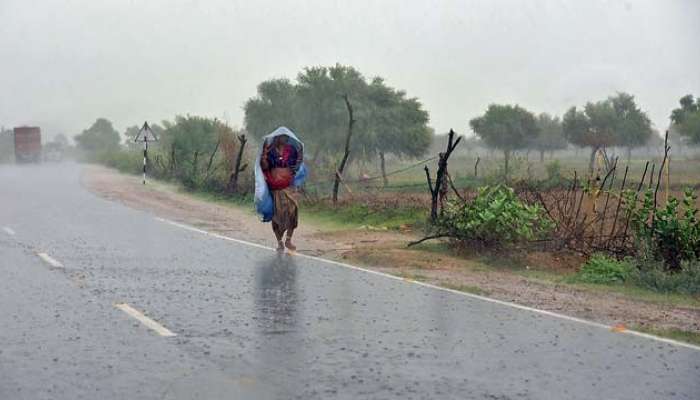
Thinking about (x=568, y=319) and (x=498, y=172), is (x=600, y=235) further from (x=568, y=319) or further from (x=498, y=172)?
(x=498, y=172)

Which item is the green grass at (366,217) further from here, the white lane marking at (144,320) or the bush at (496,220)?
the white lane marking at (144,320)

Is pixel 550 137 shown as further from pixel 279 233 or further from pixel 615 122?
pixel 279 233

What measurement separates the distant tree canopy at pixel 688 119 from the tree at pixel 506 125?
12.5 m

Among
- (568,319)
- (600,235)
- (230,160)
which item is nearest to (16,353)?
(568,319)

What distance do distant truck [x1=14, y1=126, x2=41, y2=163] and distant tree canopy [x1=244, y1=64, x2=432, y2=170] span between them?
36171 millimetres

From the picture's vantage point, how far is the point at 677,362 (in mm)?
7461

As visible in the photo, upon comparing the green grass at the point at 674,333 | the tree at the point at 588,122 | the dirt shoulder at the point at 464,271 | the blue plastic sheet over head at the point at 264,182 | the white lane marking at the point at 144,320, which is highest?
the tree at the point at 588,122

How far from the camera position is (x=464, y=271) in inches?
527

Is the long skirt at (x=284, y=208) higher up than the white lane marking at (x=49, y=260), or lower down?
higher up

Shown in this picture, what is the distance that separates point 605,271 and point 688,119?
61.2 meters

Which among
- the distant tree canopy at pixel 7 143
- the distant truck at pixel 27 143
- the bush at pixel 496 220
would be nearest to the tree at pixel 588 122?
the distant truck at pixel 27 143

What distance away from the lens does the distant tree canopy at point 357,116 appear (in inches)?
2435

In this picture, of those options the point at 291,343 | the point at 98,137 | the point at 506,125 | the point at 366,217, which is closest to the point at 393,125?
the point at 506,125

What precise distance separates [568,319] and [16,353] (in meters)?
5.38
